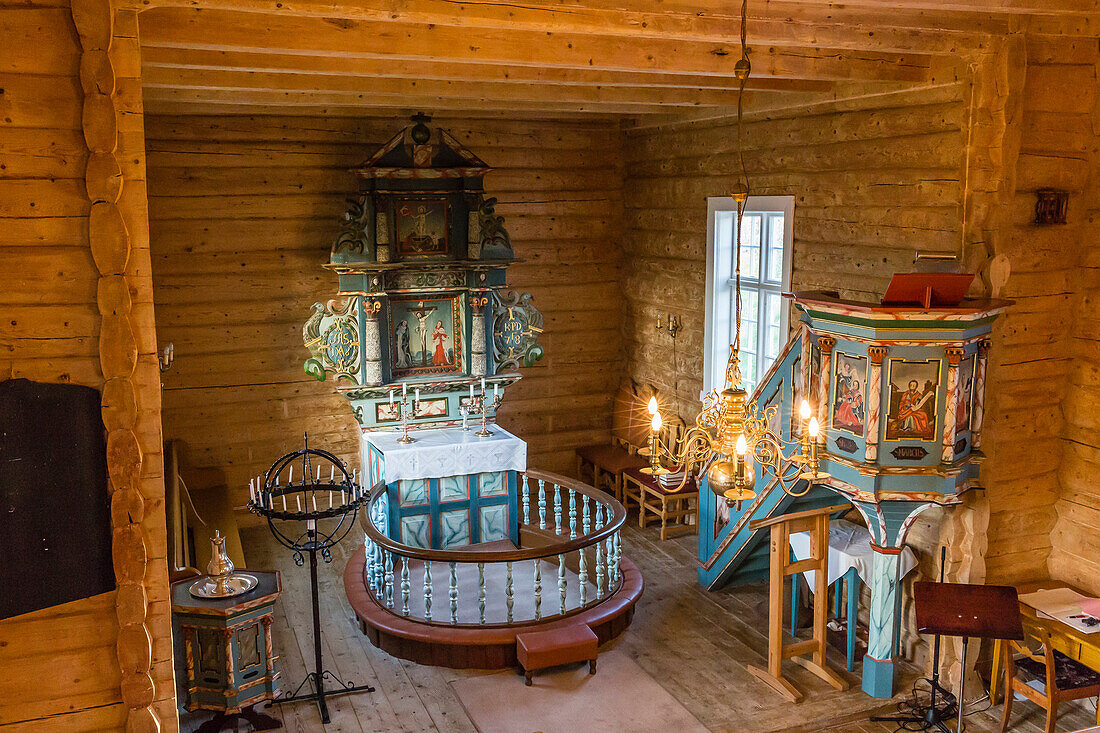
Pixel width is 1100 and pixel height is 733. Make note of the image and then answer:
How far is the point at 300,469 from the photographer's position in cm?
975

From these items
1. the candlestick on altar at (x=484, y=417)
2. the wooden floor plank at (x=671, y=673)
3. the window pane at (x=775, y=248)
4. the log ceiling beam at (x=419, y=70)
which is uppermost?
the log ceiling beam at (x=419, y=70)

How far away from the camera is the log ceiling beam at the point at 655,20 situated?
4531mm

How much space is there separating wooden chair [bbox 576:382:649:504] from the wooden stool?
144 inches

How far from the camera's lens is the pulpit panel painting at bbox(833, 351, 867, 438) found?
5652 millimetres

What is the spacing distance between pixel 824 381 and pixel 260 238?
5836 mm

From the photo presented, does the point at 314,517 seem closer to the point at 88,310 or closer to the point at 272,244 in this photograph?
the point at 88,310

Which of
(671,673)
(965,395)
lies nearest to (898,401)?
(965,395)

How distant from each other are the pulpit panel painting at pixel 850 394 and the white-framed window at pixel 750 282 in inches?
79.1

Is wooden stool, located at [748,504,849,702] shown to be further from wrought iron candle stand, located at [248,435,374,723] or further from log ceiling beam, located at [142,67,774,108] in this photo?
log ceiling beam, located at [142,67,774,108]

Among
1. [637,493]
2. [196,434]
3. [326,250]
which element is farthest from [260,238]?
[637,493]

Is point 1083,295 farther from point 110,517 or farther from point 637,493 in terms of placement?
point 110,517

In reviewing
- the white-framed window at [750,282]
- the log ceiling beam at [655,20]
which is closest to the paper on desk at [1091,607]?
the white-framed window at [750,282]

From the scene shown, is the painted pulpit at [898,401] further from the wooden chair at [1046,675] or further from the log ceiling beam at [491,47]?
the log ceiling beam at [491,47]

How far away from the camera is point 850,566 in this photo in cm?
653
